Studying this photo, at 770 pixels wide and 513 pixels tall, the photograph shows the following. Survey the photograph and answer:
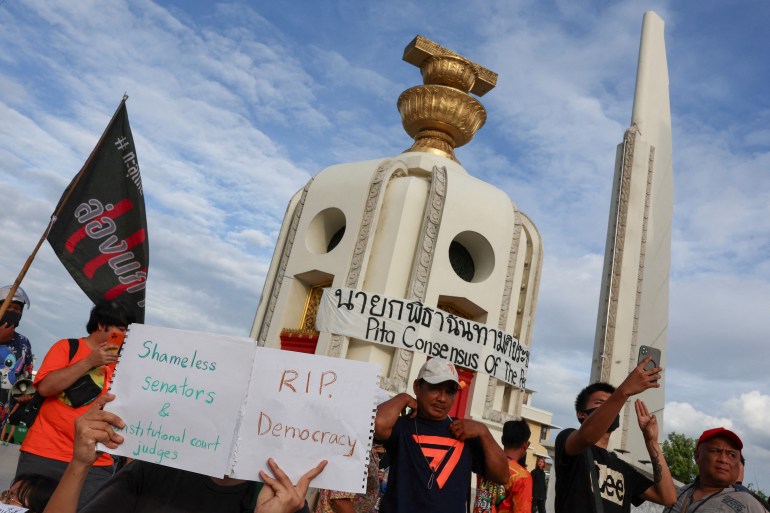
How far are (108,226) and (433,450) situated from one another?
10.3 feet

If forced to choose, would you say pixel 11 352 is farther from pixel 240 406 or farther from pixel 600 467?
pixel 600 467

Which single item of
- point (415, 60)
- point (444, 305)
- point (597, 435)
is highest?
point (415, 60)

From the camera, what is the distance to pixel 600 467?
3.38 meters

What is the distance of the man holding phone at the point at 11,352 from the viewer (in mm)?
4402

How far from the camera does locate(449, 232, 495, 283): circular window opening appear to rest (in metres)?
15.2

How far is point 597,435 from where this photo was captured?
3.07 meters

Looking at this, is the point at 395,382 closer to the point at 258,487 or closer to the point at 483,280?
the point at 483,280

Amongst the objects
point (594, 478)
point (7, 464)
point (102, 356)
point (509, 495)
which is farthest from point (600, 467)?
point (7, 464)

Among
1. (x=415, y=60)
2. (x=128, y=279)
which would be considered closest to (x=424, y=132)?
(x=415, y=60)

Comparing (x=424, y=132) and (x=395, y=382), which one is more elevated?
(x=424, y=132)

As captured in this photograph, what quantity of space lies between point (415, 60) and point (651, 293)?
9.61m

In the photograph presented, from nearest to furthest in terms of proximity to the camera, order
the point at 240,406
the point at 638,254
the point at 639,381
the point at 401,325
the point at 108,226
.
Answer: the point at 240,406 < the point at 639,381 < the point at 108,226 < the point at 638,254 < the point at 401,325

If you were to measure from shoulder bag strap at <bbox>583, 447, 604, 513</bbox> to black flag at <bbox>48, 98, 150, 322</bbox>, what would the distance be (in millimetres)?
3054

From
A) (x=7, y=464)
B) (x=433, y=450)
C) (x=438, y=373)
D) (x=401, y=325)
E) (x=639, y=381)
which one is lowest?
(x=7, y=464)
